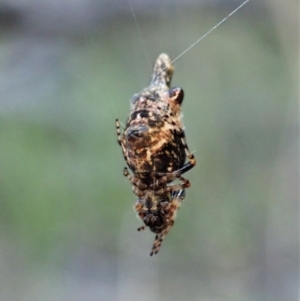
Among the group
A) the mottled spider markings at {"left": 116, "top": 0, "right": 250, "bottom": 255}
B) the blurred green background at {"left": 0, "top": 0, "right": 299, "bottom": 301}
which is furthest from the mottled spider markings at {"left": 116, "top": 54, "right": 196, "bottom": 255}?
the blurred green background at {"left": 0, "top": 0, "right": 299, "bottom": 301}

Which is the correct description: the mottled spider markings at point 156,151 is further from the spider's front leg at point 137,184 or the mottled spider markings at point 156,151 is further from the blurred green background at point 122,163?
the blurred green background at point 122,163

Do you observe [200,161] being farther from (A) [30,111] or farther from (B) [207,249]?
(A) [30,111]

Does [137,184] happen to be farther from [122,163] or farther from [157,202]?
[122,163]

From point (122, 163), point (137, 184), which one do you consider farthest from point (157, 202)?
point (122, 163)

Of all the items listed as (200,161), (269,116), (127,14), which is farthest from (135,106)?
(269,116)

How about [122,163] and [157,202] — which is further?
[122,163]

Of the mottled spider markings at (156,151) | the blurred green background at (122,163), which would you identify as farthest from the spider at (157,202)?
the blurred green background at (122,163)
